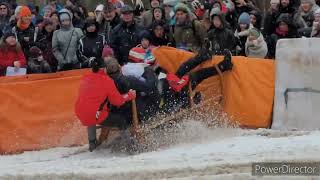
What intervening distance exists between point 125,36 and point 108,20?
1.17 meters

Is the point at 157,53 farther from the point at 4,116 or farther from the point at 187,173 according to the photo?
the point at 187,173

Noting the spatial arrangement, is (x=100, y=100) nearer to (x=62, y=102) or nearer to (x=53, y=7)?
(x=62, y=102)

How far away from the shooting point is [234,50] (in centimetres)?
1230

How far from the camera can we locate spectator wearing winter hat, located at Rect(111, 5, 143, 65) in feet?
40.1

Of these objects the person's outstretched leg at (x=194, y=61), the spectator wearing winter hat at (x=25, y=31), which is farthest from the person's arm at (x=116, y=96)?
the spectator wearing winter hat at (x=25, y=31)

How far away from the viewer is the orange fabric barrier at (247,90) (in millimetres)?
11008

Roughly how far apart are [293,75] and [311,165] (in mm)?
3821

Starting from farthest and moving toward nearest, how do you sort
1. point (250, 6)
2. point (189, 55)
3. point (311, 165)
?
point (250, 6) → point (189, 55) → point (311, 165)

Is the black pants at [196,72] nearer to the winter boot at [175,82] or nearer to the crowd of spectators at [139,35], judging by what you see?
the winter boot at [175,82]

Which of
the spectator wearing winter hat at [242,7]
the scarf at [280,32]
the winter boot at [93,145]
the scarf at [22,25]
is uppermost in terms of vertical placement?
the spectator wearing winter hat at [242,7]

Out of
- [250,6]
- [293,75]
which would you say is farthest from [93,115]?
[250,6]

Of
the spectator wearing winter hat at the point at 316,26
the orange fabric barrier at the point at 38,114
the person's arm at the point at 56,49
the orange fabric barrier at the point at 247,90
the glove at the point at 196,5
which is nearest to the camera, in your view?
the orange fabric barrier at the point at 38,114

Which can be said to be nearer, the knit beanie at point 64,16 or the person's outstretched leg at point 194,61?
the person's outstretched leg at point 194,61

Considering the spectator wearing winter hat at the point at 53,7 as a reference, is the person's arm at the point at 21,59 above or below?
below
